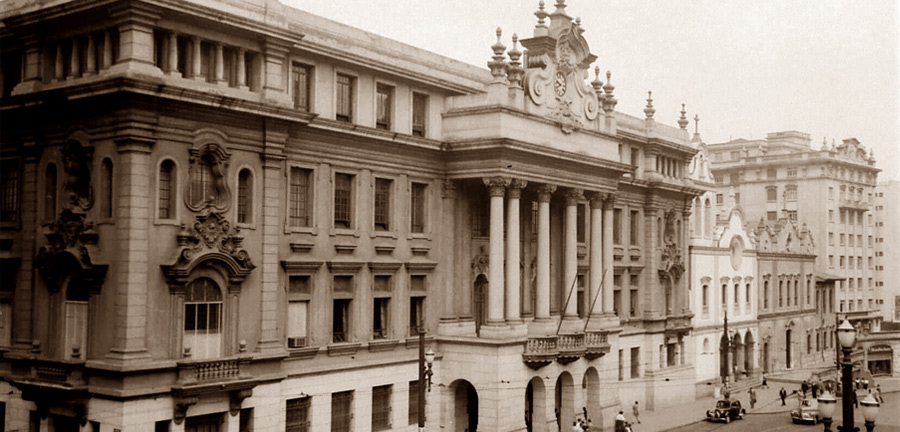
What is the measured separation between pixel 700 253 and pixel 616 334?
18243mm

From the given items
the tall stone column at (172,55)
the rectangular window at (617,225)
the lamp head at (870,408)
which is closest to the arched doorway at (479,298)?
the rectangular window at (617,225)

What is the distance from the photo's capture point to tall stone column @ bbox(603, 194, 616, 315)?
2082 inches

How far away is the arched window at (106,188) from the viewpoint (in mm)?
31422

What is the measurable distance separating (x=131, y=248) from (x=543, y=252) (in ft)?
73.1

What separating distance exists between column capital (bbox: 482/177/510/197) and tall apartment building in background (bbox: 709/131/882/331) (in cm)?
6070

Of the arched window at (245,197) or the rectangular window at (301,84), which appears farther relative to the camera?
the rectangular window at (301,84)

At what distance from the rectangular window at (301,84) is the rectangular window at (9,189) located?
10692 mm

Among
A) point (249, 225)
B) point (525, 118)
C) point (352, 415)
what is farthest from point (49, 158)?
point (525, 118)

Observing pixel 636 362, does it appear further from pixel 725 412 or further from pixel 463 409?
pixel 463 409

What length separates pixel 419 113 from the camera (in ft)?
146

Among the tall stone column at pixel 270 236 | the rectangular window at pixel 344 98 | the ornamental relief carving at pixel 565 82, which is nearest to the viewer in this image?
the tall stone column at pixel 270 236

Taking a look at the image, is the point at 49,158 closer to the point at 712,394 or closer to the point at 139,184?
the point at 139,184

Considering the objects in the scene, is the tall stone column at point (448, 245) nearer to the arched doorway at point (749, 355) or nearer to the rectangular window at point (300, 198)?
the rectangular window at point (300, 198)

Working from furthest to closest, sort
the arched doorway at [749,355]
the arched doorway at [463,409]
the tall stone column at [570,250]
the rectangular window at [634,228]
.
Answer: the arched doorway at [749,355] < the rectangular window at [634,228] < the tall stone column at [570,250] < the arched doorway at [463,409]
